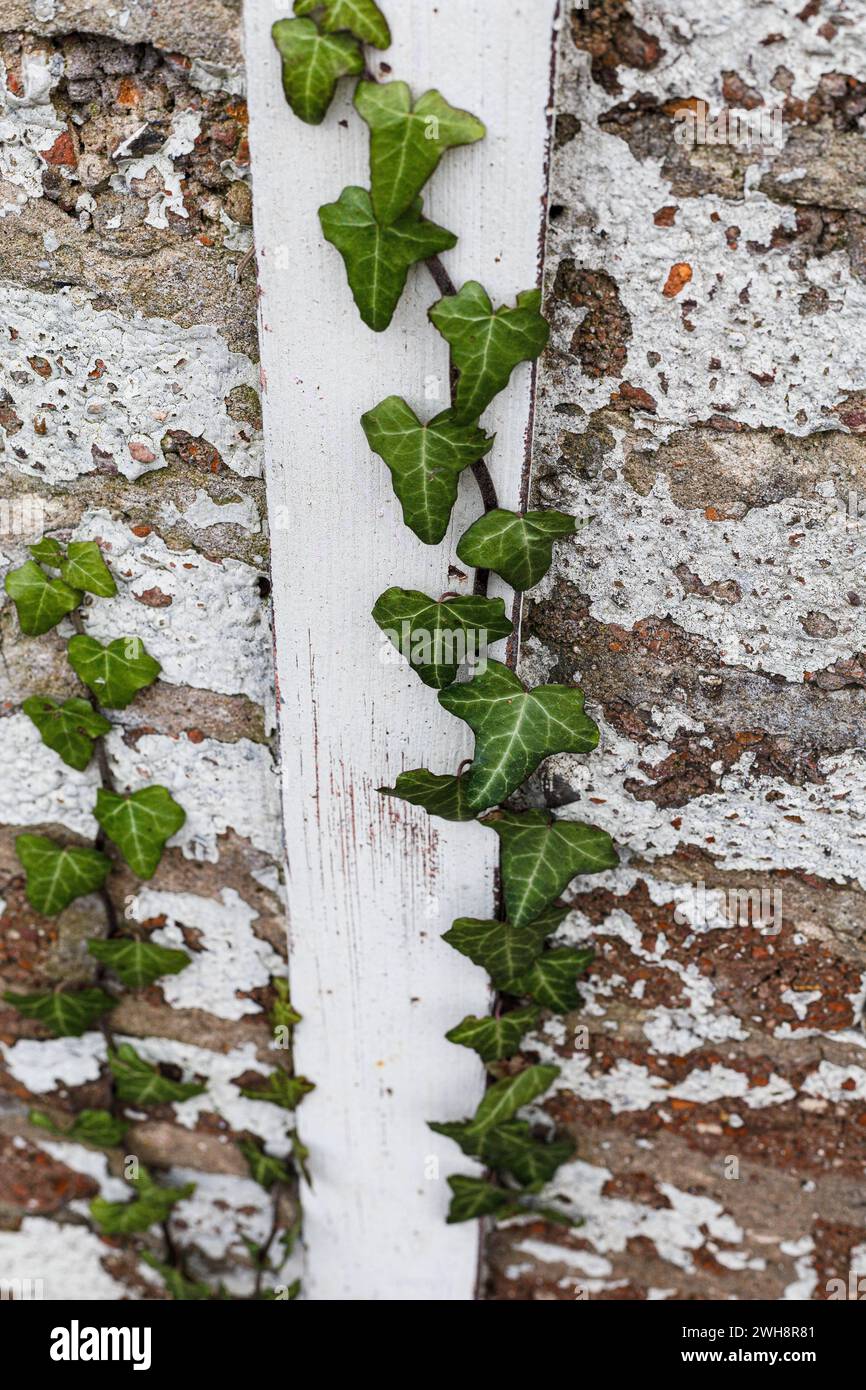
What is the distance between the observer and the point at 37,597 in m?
1.17

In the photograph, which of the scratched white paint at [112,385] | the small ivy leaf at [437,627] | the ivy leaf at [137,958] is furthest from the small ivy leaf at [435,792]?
the ivy leaf at [137,958]

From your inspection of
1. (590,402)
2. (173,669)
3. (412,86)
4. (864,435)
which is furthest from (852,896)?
(412,86)

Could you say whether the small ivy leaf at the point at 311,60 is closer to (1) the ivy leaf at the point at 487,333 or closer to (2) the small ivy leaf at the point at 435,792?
(1) the ivy leaf at the point at 487,333

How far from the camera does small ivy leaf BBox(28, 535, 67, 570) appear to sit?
45.5 inches

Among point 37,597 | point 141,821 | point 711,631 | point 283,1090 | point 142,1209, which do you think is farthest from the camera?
point 142,1209

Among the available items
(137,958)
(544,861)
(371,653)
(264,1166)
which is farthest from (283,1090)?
(371,653)

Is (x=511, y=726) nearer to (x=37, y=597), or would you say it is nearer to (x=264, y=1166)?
(x=37, y=597)

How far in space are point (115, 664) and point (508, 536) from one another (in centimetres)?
49

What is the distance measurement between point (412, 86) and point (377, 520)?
1.20 feet

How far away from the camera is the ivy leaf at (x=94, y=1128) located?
149 centimetres

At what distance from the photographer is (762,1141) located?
133 cm

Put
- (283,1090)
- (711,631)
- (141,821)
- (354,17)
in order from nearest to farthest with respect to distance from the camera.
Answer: (354,17) < (711,631) < (141,821) < (283,1090)

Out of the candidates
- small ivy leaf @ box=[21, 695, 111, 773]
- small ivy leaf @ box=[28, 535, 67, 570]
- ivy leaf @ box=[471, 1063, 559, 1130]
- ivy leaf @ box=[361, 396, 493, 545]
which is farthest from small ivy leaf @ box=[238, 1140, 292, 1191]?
ivy leaf @ box=[361, 396, 493, 545]

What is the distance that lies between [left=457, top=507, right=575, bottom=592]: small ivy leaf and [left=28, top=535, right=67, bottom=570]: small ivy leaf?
0.46 m
